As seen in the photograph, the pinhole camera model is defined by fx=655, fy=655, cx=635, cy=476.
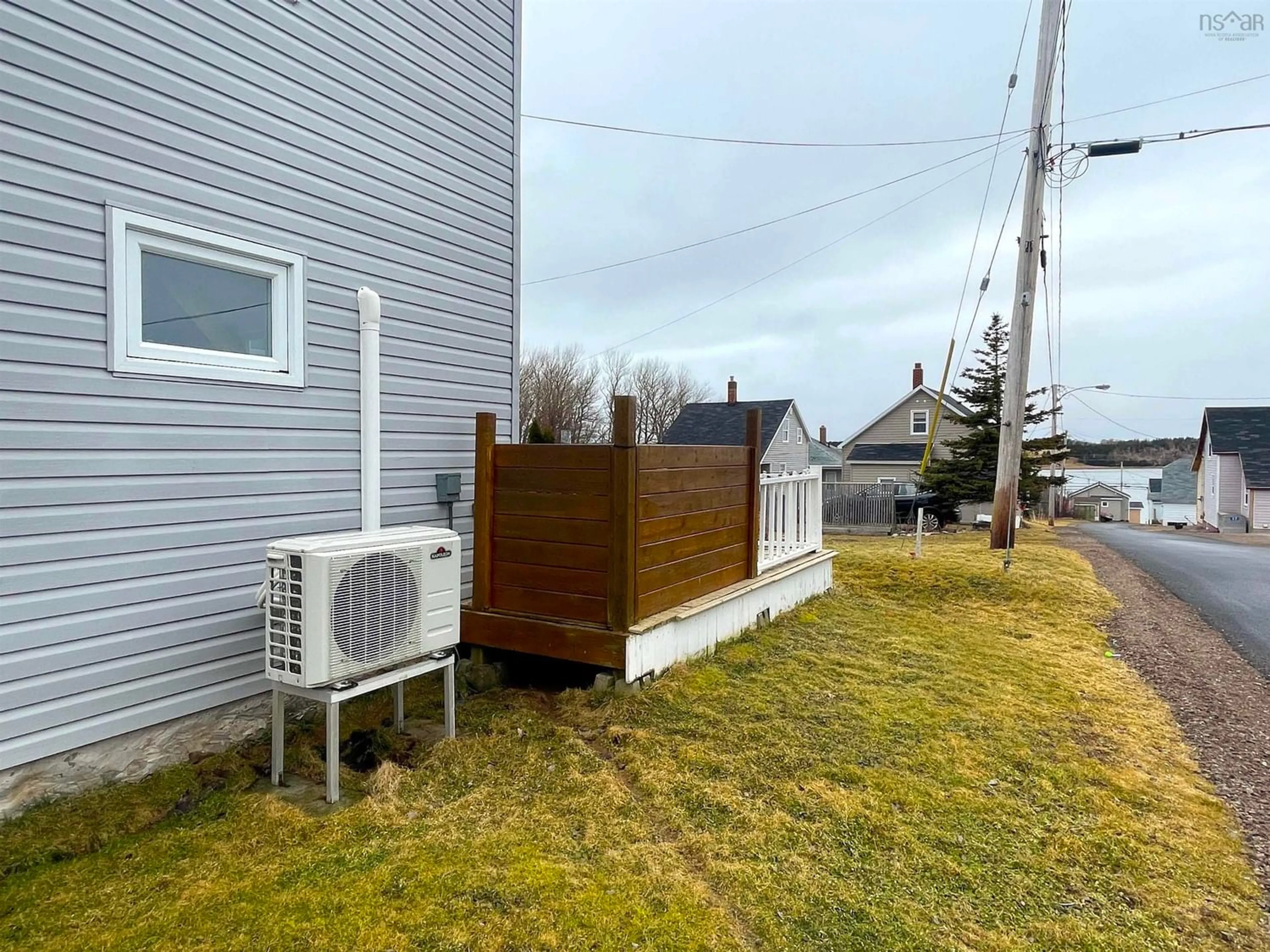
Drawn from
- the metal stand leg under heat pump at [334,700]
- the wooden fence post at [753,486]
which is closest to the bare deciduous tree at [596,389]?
the wooden fence post at [753,486]

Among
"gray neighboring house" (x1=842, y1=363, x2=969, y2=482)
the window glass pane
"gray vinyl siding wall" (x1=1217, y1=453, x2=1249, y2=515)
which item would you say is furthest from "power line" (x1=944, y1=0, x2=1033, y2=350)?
"gray vinyl siding wall" (x1=1217, y1=453, x2=1249, y2=515)

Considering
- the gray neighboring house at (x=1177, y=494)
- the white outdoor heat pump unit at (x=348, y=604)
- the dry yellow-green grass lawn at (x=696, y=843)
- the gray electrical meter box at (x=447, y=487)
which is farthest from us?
the gray neighboring house at (x=1177, y=494)

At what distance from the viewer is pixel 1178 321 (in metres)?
24.2

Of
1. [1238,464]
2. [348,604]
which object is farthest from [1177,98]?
[1238,464]

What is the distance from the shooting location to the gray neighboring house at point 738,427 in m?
23.0

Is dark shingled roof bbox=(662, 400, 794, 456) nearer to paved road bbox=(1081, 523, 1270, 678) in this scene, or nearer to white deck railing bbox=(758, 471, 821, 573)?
paved road bbox=(1081, 523, 1270, 678)

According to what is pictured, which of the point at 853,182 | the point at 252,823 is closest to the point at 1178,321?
the point at 853,182

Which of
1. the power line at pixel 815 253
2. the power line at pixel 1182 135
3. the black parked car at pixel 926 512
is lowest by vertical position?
the black parked car at pixel 926 512

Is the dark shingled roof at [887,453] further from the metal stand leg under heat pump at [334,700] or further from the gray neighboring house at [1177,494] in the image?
the gray neighboring house at [1177,494]

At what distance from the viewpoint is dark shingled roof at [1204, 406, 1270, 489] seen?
2295 cm

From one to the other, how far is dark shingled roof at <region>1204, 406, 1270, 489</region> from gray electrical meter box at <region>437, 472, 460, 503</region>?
29.0 m

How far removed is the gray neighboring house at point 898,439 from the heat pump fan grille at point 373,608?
25.2m

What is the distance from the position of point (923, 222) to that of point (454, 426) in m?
13.1

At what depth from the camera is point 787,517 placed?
20.8 feet
